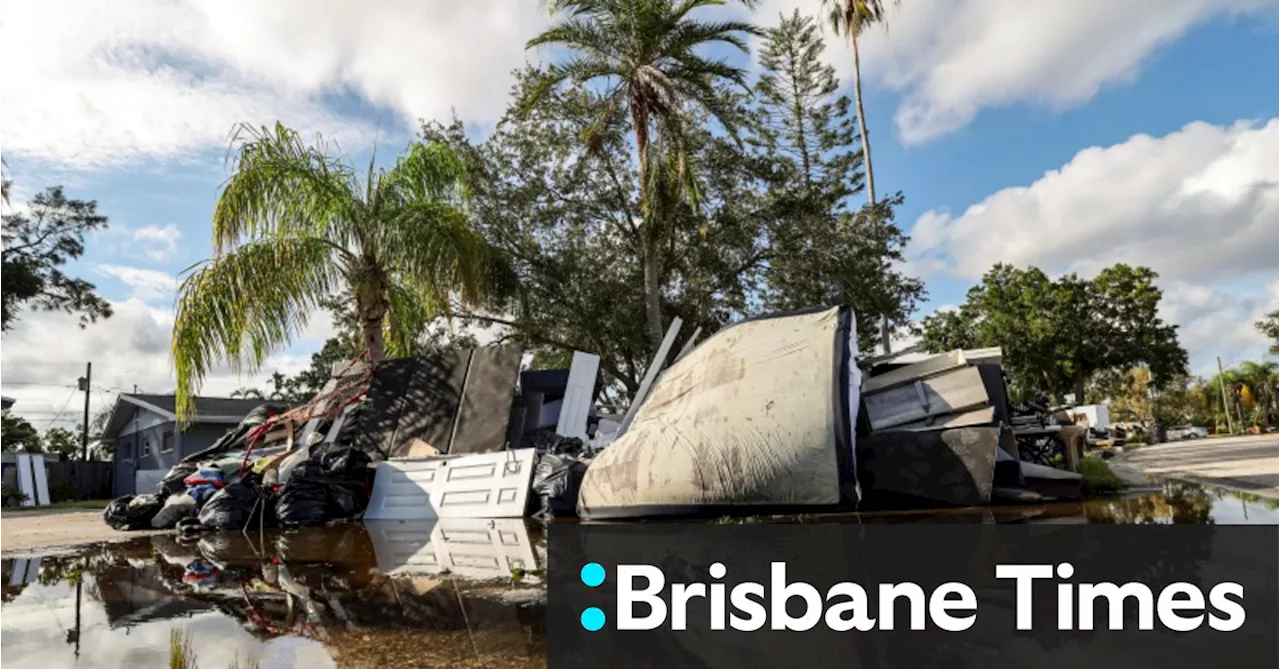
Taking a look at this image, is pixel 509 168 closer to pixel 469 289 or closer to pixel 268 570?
pixel 469 289

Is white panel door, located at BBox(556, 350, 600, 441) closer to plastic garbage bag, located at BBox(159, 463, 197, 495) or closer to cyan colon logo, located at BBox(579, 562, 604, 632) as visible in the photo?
plastic garbage bag, located at BBox(159, 463, 197, 495)

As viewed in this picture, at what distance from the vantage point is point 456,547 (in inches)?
266

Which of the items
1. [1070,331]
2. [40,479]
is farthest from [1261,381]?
[40,479]

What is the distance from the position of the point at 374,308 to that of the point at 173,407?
53.3 feet

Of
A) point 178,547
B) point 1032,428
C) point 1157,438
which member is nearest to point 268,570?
point 178,547

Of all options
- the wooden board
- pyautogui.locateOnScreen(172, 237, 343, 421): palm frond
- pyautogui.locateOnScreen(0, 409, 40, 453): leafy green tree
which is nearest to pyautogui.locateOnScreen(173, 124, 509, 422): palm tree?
pyautogui.locateOnScreen(172, 237, 343, 421): palm frond

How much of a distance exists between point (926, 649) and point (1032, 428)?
27.5ft

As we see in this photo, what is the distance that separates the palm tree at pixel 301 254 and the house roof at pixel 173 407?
40.7 ft

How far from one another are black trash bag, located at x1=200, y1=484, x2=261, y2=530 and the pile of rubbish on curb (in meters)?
0.02

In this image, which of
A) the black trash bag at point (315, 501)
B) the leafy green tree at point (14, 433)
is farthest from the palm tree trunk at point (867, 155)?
the leafy green tree at point (14, 433)

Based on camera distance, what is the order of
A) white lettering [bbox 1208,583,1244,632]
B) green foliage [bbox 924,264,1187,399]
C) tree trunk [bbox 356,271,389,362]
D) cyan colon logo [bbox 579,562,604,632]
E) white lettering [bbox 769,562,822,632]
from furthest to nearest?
green foliage [bbox 924,264,1187,399], tree trunk [bbox 356,271,389,362], cyan colon logo [bbox 579,562,604,632], white lettering [bbox 769,562,822,632], white lettering [bbox 1208,583,1244,632]

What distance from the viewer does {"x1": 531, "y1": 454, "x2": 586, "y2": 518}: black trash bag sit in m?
8.45

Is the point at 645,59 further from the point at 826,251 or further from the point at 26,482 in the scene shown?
the point at 26,482

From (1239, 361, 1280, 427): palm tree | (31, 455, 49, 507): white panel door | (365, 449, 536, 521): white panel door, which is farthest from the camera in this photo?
(1239, 361, 1280, 427): palm tree
